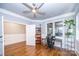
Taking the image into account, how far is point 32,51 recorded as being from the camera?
8.46 ft

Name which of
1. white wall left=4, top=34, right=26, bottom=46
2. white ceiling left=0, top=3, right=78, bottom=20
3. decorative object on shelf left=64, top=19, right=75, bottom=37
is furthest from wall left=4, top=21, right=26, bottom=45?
decorative object on shelf left=64, top=19, right=75, bottom=37

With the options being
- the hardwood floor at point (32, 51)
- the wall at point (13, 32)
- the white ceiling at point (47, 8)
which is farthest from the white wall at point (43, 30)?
the wall at point (13, 32)

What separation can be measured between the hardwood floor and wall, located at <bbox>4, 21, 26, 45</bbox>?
124 millimetres

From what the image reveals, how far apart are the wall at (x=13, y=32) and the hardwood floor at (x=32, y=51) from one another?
0.41 feet

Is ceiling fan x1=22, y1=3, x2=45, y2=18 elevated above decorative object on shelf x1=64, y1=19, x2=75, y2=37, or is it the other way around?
ceiling fan x1=22, y1=3, x2=45, y2=18

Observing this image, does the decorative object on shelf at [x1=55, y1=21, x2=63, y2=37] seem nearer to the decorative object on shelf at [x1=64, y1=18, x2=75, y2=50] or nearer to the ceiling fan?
the decorative object on shelf at [x1=64, y1=18, x2=75, y2=50]

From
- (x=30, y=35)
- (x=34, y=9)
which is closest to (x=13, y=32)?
(x=30, y=35)

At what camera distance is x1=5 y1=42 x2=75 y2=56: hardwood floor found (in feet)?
8.19

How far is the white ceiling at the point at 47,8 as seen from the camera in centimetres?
243

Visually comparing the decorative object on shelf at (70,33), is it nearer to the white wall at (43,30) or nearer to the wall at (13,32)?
the white wall at (43,30)

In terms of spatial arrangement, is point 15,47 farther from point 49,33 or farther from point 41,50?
point 49,33

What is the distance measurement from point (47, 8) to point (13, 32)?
104 centimetres

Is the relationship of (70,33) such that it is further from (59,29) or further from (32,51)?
(32,51)

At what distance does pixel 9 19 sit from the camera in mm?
2449
